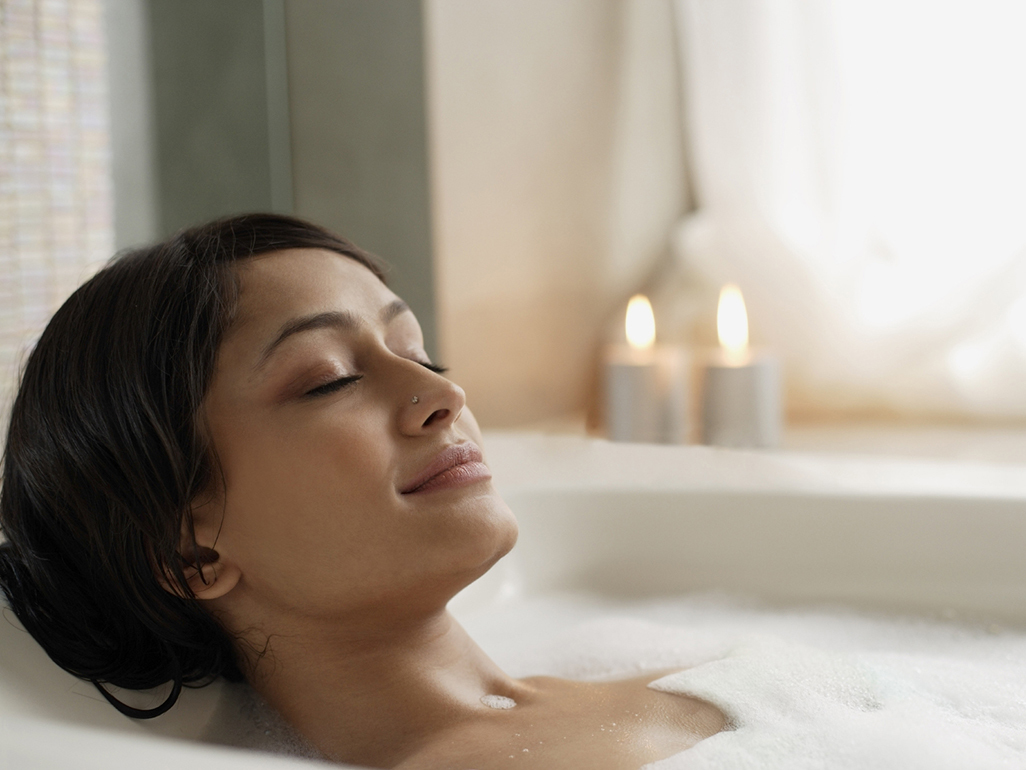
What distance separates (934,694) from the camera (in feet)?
2.96

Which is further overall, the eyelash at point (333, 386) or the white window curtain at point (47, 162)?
the white window curtain at point (47, 162)

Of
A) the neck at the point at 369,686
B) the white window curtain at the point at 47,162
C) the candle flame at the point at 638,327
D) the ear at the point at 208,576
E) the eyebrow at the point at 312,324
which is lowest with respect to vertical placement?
the neck at the point at 369,686

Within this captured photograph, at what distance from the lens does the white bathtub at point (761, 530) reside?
1.22 meters

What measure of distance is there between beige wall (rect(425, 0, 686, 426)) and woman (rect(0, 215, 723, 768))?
1040 millimetres

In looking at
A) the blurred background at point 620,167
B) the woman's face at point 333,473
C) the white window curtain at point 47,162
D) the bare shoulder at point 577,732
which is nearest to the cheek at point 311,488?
the woman's face at point 333,473

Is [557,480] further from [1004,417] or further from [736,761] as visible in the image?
[1004,417]

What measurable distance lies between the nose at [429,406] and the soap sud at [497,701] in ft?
0.76

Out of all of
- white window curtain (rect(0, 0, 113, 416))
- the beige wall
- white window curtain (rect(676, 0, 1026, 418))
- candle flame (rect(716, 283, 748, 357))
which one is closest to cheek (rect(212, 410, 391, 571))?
white window curtain (rect(0, 0, 113, 416))

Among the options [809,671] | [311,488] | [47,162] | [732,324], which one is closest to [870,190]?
[732,324]

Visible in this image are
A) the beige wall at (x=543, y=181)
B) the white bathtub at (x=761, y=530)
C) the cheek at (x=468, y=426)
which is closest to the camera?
the cheek at (x=468, y=426)

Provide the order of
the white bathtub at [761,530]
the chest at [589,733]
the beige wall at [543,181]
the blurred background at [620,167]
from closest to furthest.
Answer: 1. the chest at [589,733]
2. the white bathtub at [761,530]
3. the blurred background at [620,167]
4. the beige wall at [543,181]

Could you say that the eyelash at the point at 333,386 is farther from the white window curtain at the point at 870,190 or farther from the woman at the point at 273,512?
the white window curtain at the point at 870,190

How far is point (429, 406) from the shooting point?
30.3 inches

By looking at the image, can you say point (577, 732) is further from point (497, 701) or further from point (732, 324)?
point (732, 324)
